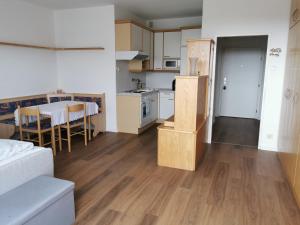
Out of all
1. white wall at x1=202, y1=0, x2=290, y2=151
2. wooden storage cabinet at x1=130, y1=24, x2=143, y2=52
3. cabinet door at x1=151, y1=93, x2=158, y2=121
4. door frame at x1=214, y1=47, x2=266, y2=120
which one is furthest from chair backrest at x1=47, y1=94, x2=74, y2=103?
door frame at x1=214, y1=47, x2=266, y2=120

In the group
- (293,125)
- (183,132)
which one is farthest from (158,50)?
(293,125)

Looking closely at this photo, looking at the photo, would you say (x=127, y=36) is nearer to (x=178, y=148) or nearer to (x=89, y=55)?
(x=89, y=55)

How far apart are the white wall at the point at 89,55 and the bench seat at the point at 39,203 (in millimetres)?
3213

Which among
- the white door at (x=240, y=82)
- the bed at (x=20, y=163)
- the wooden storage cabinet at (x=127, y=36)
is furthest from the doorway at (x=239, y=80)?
the bed at (x=20, y=163)

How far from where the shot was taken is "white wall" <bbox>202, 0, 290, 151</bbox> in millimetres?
3861

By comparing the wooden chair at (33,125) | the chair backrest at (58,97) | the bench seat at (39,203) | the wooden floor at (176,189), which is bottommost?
the wooden floor at (176,189)

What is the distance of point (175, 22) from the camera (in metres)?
6.03

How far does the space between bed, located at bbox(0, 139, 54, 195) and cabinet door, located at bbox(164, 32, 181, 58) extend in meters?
4.29

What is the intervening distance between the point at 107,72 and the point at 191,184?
3.07 meters

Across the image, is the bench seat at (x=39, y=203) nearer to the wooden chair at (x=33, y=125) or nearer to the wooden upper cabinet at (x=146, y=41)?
the wooden chair at (x=33, y=125)

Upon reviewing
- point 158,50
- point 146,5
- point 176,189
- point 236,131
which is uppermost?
point 146,5

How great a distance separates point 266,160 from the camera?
372cm

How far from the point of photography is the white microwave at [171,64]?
5.83 metres

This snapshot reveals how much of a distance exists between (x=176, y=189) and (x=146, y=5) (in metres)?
3.67
